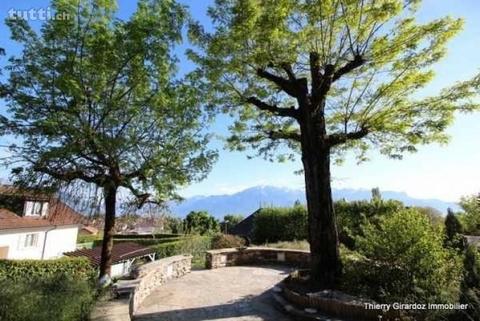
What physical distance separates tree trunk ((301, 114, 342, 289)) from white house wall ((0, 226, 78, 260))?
80.0 feet

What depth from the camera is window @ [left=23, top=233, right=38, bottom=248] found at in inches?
1032

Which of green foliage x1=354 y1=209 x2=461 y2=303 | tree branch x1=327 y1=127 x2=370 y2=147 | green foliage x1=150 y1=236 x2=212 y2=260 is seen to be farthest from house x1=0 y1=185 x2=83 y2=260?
green foliage x1=354 y1=209 x2=461 y2=303

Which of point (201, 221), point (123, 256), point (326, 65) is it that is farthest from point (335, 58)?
point (201, 221)

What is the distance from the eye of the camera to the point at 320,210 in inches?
360

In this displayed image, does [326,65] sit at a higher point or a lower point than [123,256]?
higher

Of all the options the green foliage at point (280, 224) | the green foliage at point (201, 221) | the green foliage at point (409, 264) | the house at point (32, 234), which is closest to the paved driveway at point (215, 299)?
the green foliage at point (409, 264)

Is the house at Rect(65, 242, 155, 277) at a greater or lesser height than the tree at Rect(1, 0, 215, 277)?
lesser

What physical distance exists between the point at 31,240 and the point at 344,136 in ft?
92.0

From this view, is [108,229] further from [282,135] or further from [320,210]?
[282,135]

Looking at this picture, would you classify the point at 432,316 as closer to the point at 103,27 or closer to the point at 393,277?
the point at 393,277

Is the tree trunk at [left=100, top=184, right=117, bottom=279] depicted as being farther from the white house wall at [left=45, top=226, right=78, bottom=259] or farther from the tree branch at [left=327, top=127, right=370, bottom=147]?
the white house wall at [left=45, top=226, right=78, bottom=259]

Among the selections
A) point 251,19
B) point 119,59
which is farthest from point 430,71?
point 119,59

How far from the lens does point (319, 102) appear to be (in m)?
9.59

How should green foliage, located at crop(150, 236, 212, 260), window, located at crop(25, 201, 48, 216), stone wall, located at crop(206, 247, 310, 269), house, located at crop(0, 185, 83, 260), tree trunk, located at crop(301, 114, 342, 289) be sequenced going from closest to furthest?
tree trunk, located at crop(301, 114, 342, 289) → stone wall, located at crop(206, 247, 310, 269) → green foliage, located at crop(150, 236, 212, 260) → house, located at crop(0, 185, 83, 260) → window, located at crop(25, 201, 48, 216)
